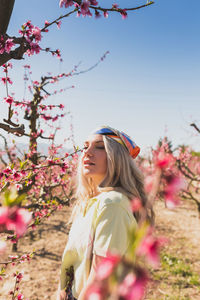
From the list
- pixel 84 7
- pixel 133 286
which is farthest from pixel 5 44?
pixel 133 286

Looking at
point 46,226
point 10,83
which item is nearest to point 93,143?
point 10,83

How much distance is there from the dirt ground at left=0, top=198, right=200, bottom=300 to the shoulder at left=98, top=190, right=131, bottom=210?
1757 mm

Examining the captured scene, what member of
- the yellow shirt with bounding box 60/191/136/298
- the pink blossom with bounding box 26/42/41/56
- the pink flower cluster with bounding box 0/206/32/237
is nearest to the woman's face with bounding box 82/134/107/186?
the yellow shirt with bounding box 60/191/136/298

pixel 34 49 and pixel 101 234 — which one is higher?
pixel 34 49

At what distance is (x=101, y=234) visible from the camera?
1.37m

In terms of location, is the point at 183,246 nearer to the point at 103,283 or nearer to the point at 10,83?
the point at 10,83

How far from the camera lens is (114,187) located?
1697 mm

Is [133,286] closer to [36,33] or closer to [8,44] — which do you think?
[8,44]

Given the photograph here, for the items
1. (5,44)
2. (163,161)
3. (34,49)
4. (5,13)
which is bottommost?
(163,161)

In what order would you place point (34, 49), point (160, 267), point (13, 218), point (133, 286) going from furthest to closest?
point (160, 267)
point (34, 49)
point (13, 218)
point (133, 286)

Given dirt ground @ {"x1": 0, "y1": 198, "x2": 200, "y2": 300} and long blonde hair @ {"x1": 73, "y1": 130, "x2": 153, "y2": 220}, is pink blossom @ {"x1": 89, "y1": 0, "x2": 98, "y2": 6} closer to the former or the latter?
long blonde hair @ {"x1": 73, "y1": 130, "x2": 153, "y2": 220}

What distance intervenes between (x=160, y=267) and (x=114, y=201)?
4404 millimetres

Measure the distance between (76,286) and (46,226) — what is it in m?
6.37

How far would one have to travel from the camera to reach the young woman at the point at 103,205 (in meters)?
1.36
